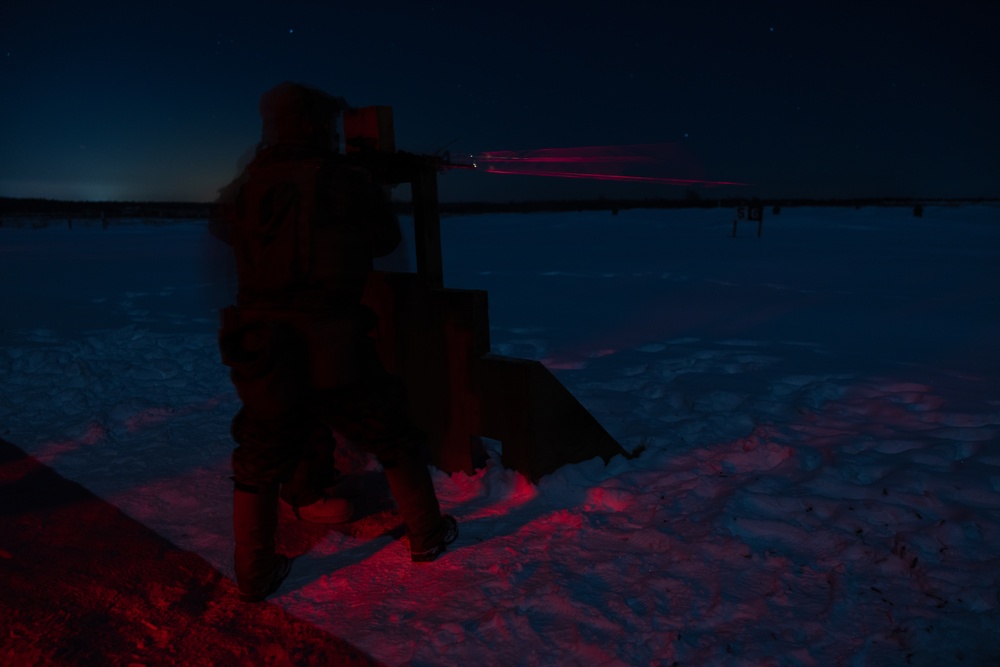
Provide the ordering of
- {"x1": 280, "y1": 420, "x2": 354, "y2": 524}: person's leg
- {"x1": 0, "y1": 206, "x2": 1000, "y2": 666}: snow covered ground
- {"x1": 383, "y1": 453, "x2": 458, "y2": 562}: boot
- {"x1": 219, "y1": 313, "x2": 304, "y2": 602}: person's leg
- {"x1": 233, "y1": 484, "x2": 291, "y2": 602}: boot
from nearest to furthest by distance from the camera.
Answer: {"x1": 0, "y1": 206, "x2": 1000, "y2": 666}: snow covered ground
{"x1": 219, "y1": 313, "x2": 304, "y2": 602}: person's leg
{"x1": 233, "y1": 484, "x2": 291, "y2": 602}: boot
{"x1": 383, "y1": 453, "x2": 458, "y2": 562}: boot
{"x1": 280, "y1": 420, "x2": 354, "y2": 524}: person's leg

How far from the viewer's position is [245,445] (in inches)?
106

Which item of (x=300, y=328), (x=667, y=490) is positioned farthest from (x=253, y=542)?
(x=667, y=490)

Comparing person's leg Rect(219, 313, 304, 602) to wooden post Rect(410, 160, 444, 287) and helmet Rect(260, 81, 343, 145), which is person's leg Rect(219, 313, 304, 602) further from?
wooden post Rect(410, 160, 444, 287)

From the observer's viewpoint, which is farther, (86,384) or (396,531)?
(86,384)

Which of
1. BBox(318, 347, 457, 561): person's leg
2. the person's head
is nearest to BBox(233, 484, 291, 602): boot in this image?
BBox(318, 347, 457, 561): person's leg

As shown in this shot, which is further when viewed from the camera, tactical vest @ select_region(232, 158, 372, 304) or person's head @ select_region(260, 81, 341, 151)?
person's head @ select_region(260, 81, 341, 151)

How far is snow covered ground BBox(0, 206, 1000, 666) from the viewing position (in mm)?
2352

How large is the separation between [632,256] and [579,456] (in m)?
14.4

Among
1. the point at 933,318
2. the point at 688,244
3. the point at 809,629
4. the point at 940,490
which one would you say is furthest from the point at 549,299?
the point at 688,244

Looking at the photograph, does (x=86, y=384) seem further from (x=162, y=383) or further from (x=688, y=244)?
(x=688, y=244)

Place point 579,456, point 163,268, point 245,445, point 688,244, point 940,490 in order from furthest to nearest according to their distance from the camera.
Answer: point 688,244 → point 163,268 → point 579,456 → point 940,490 → point 245,445

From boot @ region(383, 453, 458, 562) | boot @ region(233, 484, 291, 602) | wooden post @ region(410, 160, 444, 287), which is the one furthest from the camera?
wooden post @ region(410, 160, 444, 287)

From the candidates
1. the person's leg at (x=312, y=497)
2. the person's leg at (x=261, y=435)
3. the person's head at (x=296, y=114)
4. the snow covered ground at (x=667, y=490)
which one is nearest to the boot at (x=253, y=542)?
Result: the person's leg at (x=261, y=435)

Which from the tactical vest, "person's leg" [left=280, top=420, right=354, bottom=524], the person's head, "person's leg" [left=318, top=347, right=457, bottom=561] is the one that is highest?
the person's head
